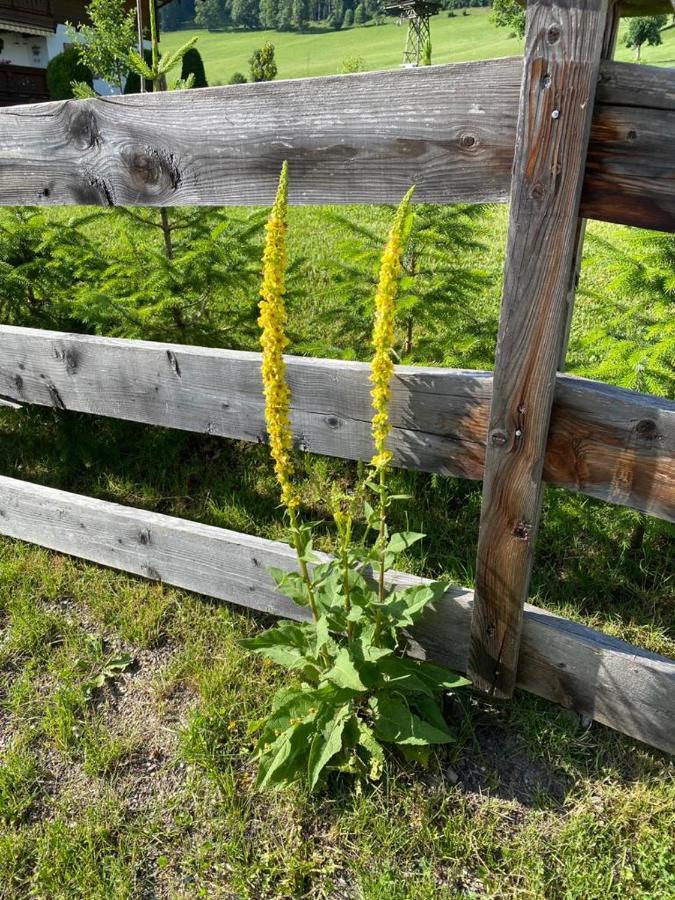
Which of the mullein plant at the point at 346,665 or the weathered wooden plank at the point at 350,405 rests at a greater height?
the weathered wooden plank at the point at 350,405

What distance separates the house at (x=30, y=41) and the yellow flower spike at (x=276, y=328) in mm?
29342

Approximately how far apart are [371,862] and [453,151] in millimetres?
2121

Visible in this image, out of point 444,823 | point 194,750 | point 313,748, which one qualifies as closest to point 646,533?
point 444,823

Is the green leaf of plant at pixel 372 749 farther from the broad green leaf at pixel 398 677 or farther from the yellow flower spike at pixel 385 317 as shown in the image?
the yellow flower spike at pixel 385 317

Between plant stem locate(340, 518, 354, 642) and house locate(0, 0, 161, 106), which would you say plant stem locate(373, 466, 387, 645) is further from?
house locate(0, 0, 161, 106)

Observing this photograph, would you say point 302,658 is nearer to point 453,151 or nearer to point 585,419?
point 585,419

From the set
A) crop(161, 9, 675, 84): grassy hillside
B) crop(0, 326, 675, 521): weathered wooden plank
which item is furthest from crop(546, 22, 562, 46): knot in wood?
crop(161, 9, 675, 84): grassy hillside

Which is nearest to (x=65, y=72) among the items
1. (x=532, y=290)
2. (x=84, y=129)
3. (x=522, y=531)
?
(x=84, y=129)

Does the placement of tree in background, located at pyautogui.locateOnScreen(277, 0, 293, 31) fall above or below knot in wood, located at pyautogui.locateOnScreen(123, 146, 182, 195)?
above

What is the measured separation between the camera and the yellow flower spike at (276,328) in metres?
1.72

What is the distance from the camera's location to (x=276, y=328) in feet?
6.09

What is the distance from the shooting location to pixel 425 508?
11.5 feet

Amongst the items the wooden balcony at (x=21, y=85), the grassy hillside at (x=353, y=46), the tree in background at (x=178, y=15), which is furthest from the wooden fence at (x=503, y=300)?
the tree in background at (x=178, y=15)

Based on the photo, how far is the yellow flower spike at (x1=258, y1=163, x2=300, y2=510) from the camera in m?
1.72
